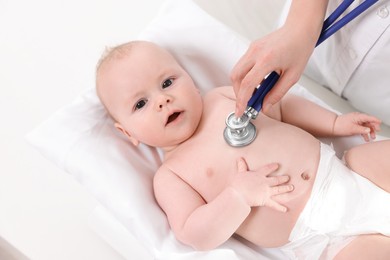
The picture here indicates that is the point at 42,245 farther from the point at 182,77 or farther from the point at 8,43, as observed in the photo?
the point at 8,43

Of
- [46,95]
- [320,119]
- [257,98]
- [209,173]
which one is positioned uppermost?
[46,95]

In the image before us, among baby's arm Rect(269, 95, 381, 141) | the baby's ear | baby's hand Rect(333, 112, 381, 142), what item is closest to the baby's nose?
the baby's ear

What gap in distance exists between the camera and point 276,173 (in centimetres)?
100

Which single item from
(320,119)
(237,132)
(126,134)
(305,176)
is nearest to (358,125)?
(320,119)

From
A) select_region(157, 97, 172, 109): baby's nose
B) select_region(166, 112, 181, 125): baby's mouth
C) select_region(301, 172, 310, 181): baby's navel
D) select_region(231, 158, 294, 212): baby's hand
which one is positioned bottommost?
select_region(301, 172, 310, 181): baby's navel

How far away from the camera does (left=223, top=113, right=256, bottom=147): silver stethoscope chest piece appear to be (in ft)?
3.25

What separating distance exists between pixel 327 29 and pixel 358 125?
30 centimetres

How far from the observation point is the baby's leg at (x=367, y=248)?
0.92m

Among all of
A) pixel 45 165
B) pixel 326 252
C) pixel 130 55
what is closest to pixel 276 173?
pixel 326 252

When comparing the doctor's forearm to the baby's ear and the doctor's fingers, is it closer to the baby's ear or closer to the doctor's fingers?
the doctor's fingers

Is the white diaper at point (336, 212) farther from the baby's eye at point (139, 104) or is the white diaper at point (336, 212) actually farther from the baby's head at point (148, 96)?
the baby's eye at point (139, 104)

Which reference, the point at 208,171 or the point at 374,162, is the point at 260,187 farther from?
the point at 374,162

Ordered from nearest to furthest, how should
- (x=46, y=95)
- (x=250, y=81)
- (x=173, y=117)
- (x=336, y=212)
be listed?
(x=250, y=81)
(x=336, y=212)
(x=173, y=117)
(x=46, y=95)

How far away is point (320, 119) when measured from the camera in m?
1.14
